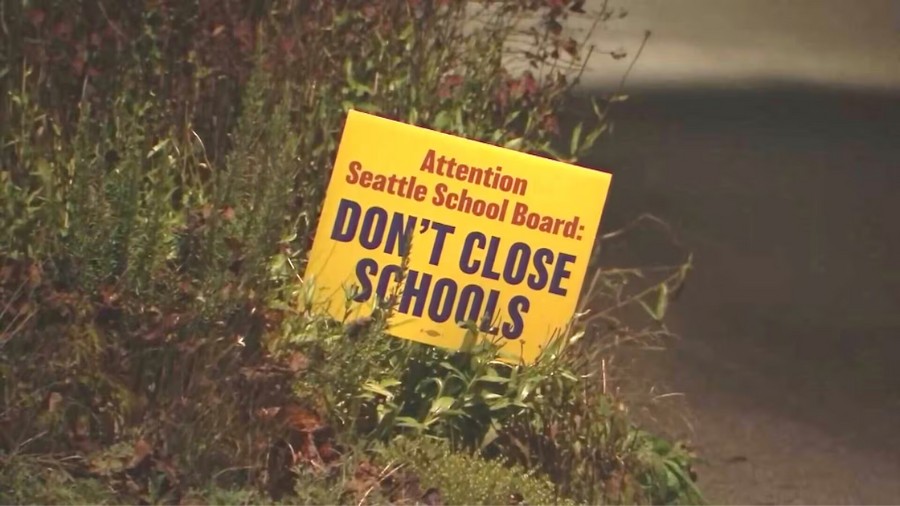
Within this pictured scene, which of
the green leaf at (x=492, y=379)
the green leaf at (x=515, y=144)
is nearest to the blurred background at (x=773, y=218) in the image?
the green leaf at (x=492, y=379)

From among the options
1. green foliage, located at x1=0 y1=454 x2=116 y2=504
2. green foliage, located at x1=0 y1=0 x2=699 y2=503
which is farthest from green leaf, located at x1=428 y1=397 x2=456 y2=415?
green foliage, located at x1=0 y1=454 x2=116 y2=504

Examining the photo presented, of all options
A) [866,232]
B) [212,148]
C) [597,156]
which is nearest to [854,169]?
[866,232]

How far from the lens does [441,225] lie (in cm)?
357

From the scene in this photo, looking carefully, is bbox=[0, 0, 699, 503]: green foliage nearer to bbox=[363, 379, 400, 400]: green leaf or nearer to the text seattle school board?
bbox=[363, 379, 400, 400]: green leaf

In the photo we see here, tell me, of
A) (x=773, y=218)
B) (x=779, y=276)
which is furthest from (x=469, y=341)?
(x=773, y=218)

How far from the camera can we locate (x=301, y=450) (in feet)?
11.1

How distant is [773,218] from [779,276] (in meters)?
0.72

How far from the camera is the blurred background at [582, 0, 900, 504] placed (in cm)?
446

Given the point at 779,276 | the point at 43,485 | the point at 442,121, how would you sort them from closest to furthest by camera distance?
1. the point at 43,485
2. the point at 442,121
3. the point at 779,276

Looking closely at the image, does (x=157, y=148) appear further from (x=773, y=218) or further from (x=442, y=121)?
(x=773, y=218)

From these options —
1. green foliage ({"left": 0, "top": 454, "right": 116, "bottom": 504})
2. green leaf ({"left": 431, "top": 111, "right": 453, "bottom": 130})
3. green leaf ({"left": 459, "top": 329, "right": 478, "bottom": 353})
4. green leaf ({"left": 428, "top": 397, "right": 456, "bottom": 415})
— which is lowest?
green foliage ({"left": 0, "top": 454, "right": 116, "bottom": 504})

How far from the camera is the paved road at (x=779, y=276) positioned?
14.4 ft

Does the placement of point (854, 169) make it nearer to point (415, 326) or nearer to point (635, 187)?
point (635, 187)

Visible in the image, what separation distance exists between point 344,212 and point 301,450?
69 cm
